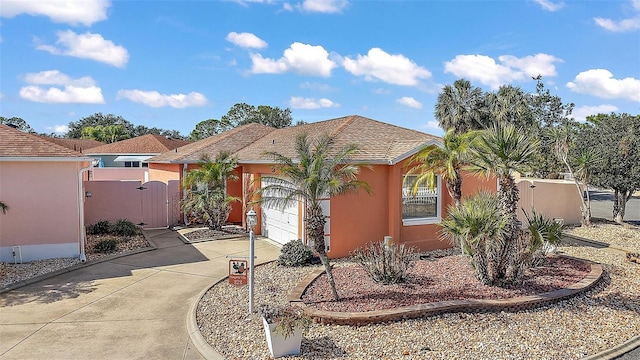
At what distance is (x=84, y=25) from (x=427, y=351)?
14.2 metres

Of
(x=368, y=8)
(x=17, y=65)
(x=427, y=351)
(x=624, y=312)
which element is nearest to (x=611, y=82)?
(x=368, y=8)

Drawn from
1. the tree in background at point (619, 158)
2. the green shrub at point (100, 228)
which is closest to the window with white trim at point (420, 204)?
the tree in background at point (619, 158)

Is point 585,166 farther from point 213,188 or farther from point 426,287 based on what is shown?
point 213,188

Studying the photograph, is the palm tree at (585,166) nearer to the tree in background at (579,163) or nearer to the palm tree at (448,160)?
the tree in background at (579,163)

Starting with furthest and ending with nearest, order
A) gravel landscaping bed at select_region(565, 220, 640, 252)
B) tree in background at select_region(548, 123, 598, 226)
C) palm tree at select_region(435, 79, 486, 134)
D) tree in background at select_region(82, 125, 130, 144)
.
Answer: tree in background at select_region(82, 125, 130, 144) → palm tree at select_region(435, 79, 486, 134) → tree in background at select_region(548, 123, 598, 226) → gravel landscaping bed at select_region(565, 220, 640, 252)

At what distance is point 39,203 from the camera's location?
1098 cm

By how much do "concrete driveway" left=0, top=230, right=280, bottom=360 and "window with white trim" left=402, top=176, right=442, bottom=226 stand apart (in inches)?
182

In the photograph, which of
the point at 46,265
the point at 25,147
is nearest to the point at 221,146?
the point at 25,147

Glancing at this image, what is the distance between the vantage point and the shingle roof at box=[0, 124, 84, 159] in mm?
10682

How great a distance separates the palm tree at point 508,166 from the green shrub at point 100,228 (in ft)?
Result: 45.7

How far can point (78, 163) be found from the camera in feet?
37.7

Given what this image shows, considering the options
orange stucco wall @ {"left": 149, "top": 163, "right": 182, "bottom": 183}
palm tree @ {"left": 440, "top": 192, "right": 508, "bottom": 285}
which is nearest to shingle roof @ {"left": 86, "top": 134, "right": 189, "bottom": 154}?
orange stucco wall @ {"left": 149, "top": 163, "right": 182, "bottom": 183}

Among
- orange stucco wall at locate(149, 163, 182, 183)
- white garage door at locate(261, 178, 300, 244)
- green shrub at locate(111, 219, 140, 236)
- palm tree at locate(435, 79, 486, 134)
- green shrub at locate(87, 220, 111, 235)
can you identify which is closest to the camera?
white garage door at locate(261, 178, 300, 244)

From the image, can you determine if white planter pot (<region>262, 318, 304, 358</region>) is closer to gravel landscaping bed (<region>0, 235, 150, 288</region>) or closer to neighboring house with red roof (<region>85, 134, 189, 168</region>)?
gravel landscaping bed (<region>0, 235, 150, 288</region>)
